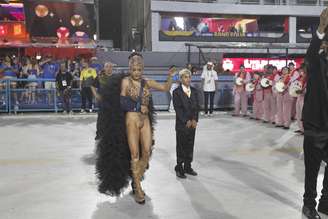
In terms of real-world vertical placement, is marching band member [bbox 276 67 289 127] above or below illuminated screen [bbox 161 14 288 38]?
below

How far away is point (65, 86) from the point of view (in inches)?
627

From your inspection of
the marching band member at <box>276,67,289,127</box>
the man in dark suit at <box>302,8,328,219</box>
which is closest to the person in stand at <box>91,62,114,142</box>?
the man in dark suit at <box>302,8,328,219</box>

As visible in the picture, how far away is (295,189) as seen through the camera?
6086 mm

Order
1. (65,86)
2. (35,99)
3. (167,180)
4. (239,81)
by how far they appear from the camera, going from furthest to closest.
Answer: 1. (35,99)
2. (65,86)
3. (239,81)
4. (167,180)

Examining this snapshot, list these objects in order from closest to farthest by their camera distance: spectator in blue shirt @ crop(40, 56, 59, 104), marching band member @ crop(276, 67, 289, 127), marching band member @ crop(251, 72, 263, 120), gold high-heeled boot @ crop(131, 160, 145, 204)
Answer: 1. gold high-heeled boot @ crop(131, 160, 145, 204)
2. marching band member @ crop(276, 67, 289, 127)
3. marching band member @ crop(251, 72, 263, 120)
4. spectator in blue shirt @ crop(40, 56, 59, 104)

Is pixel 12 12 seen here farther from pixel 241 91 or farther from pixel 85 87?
pixel 241 91

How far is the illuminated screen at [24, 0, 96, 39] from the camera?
23.9 metres

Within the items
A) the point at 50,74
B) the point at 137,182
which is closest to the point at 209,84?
the point at 50,74

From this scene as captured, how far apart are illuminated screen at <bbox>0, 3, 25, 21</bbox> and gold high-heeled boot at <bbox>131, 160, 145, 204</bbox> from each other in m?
20.1

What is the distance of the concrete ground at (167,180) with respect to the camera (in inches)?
204

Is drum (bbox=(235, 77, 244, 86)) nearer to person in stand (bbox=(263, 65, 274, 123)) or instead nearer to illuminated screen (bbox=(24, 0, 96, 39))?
person in stand (bbox=(263, 65, 274, 123))

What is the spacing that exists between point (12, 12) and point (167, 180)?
1968 cm

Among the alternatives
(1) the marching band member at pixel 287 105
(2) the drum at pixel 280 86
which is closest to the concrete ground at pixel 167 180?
(1) the marching band member at pixel 287 105

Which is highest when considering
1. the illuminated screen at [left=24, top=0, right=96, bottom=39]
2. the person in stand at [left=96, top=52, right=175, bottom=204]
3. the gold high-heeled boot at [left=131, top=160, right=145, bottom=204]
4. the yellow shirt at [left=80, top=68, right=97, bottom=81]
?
the illuminated screen at [left=24, top=0, right=96, bottom=39]
